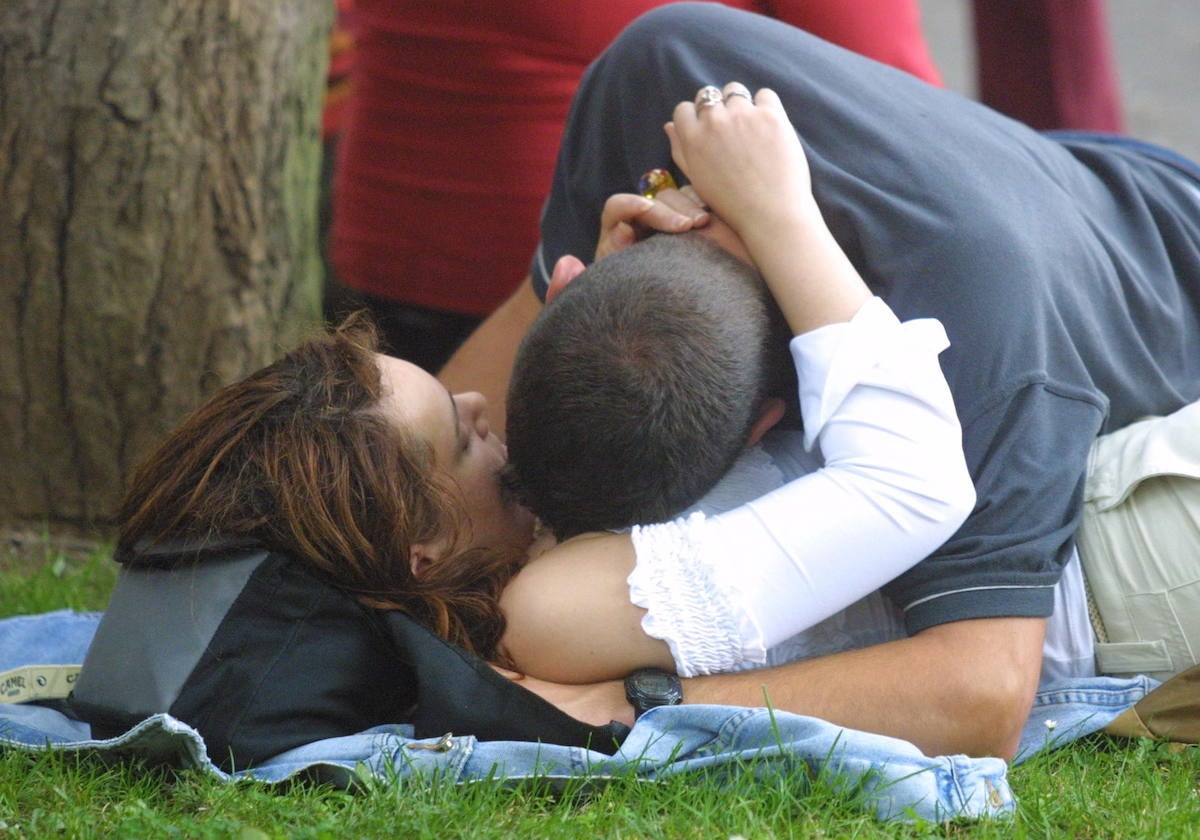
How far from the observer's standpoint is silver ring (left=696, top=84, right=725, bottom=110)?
95.4 inches

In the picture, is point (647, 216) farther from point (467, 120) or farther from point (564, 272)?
point (467, 120)

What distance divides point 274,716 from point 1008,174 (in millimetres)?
1530

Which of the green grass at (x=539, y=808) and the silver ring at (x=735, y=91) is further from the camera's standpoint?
the silver ring at (x=735, y=91)

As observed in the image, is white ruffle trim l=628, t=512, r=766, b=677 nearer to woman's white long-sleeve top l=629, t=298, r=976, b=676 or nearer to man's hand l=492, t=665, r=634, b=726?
woman's white long-sleeve top l=629, t=298, r=976, b=676

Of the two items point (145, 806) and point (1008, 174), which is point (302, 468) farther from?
point (1008, 174)

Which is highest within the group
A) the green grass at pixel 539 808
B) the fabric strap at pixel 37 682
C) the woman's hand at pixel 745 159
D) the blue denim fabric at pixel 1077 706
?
the woman's hand at pixel 745 159

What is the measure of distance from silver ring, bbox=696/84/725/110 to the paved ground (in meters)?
4.39

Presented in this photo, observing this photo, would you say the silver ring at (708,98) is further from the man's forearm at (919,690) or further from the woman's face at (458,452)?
the man's forearm at (919,690)

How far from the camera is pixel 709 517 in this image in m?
2.26

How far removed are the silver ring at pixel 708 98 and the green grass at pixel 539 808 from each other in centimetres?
114

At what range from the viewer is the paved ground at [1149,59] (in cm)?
674

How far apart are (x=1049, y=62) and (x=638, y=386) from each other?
2.35 meters

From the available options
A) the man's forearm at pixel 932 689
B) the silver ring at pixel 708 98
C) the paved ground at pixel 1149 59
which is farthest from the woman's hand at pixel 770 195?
the paved ground at pixel 1149 59

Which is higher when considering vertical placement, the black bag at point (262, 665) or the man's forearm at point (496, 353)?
the man's forearm at point (496, 353)
